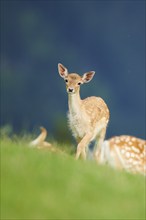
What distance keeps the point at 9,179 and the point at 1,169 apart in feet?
0.69

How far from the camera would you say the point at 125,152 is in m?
9.29

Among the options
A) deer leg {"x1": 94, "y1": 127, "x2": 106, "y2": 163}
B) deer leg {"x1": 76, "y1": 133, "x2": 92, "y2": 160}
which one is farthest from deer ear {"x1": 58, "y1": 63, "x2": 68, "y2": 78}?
deer leg {"x1": 94, "y1": 127, "x2": 106, "y2": 163}

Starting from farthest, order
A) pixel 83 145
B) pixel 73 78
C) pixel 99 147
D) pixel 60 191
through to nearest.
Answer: pixel 99 147, pixel 73 78, pixel 83 145, pixel 60 191

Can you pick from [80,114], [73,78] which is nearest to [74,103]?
[80,114]

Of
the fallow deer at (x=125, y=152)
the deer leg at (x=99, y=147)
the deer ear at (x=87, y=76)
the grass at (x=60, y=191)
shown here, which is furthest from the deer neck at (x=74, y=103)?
the grass at (x=60, y=191)

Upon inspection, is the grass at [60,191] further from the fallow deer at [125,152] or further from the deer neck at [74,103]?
the fallow deer at [125,152]

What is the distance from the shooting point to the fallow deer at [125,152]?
9133 millimetres

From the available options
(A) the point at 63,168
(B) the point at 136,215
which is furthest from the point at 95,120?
(B) the point at 136,215

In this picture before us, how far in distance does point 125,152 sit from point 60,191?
13.0 ft

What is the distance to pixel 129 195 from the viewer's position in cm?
597

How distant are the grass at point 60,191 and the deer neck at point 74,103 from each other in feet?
6.82

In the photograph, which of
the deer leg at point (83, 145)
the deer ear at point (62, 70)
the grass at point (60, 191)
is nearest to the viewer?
the grass at point (60, 191)

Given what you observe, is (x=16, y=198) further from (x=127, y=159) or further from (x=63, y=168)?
(x=127, y=159)

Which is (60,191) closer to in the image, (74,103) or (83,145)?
(83,145)
